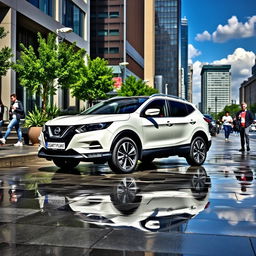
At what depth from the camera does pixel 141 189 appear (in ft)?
22.7

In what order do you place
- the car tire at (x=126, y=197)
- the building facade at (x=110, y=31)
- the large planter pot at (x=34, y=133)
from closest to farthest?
the car tire at (x=126, y=197), the large planter pot at (x=34, y=133), the building facade at (x=110, y=31)

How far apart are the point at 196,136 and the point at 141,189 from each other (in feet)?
14.8

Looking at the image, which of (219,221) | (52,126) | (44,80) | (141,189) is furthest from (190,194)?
(44,80)

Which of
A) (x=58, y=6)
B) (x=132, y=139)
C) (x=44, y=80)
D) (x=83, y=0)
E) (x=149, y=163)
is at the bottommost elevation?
(x=149, y=163)

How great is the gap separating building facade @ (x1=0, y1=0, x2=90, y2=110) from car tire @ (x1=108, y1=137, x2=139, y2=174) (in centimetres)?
1373

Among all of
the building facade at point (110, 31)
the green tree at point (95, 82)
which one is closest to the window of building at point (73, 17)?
the green tree at point (95, 82)

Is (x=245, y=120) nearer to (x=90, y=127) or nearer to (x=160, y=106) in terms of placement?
(x=160, y=106)

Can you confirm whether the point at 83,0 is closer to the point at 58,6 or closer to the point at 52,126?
the point at 58,6

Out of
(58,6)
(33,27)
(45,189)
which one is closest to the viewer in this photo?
(45,189)

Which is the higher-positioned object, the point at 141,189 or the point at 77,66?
the point at 77,66

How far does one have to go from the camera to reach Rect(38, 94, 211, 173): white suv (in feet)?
28.7

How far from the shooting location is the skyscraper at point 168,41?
190500 mm

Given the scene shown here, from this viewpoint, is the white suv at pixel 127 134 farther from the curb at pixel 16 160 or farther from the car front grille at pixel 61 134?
the curb at pixel 16 160

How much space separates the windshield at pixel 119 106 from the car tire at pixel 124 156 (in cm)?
78
